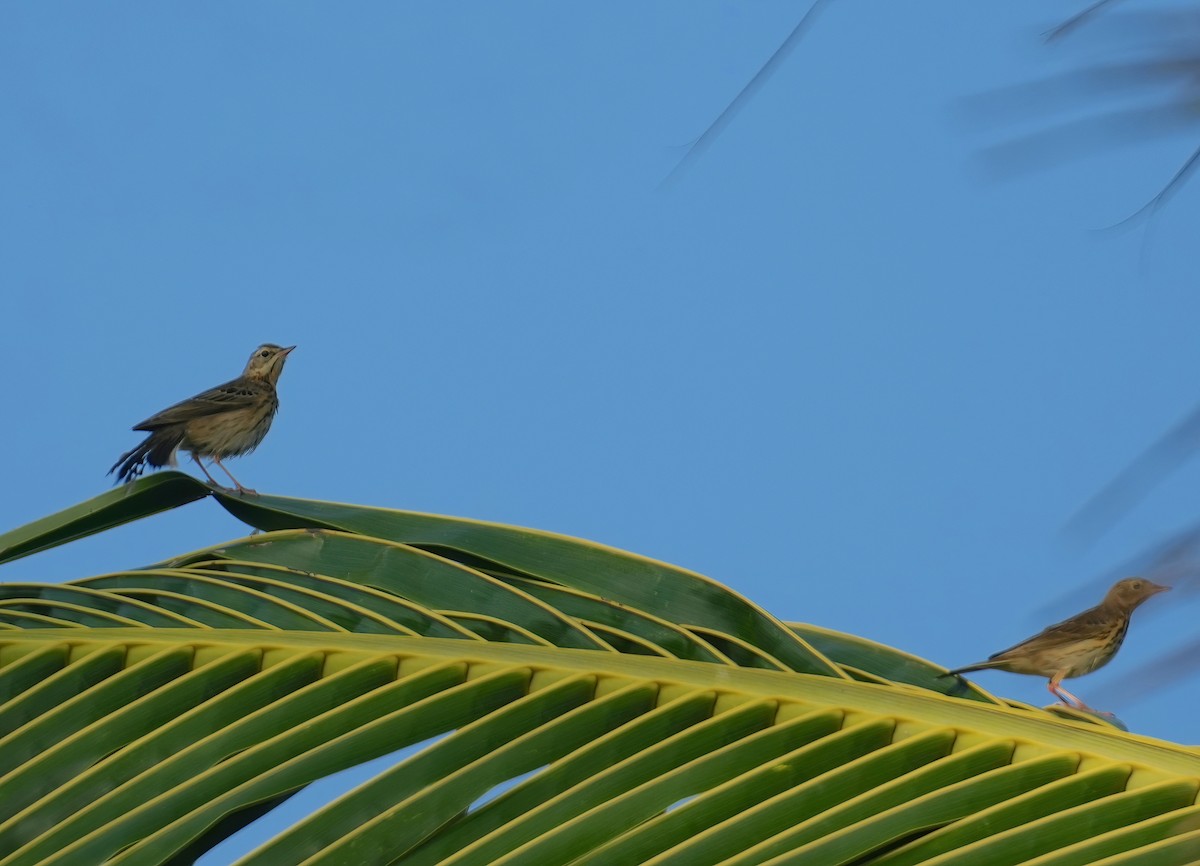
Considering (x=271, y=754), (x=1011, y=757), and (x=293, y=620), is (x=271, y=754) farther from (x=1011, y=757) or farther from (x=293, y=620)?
(x=1011, y=757)

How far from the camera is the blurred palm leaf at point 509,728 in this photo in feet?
6.07

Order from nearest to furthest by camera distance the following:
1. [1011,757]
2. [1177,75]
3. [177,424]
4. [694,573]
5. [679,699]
Result: 1. [1177,75]
2. [1011,757]
3. [679,699]
4. [694,573]
5. [177,424]

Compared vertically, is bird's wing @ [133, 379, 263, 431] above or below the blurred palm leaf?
above

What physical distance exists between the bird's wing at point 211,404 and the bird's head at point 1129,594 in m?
4.05

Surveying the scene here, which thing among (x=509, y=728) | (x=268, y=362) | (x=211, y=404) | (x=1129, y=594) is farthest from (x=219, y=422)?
(x=509, y=728)

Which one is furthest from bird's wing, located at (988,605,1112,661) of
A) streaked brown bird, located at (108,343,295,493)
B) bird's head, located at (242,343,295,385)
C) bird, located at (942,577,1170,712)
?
bird's head, located at (242,343,295,385)

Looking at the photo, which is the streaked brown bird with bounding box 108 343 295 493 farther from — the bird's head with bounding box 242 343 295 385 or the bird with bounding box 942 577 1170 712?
the bird with bounding box 942 577 1170 712

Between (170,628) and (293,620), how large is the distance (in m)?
0.20

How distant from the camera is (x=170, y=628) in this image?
7.80 ft

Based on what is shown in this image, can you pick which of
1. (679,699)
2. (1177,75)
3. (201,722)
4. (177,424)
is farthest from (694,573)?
(177,424)

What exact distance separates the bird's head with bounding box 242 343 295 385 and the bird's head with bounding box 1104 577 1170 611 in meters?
4.96

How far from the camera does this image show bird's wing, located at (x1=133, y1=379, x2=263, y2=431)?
21.3 ft

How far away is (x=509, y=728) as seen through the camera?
2.09 m

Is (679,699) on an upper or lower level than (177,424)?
lower
